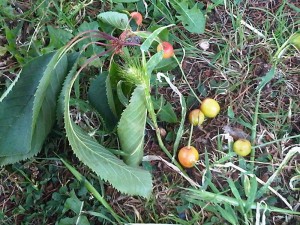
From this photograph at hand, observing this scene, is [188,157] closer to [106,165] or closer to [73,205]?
[106,165]

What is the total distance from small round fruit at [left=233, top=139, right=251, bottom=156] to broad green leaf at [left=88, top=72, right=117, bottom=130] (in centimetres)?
44

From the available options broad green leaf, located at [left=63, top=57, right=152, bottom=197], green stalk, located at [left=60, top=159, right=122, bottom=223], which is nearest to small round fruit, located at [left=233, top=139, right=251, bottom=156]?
broad green leaf, located at [left=63, top=57, right=152, bottom=197]

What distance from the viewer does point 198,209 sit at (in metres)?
1.91

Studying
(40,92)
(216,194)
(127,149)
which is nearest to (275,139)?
(216,194)

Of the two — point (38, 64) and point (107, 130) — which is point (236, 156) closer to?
point (107, 130)

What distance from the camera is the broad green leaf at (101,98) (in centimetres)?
192

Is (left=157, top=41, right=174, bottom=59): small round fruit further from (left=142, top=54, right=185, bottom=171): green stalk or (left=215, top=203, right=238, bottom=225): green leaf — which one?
(left=215, top=203, right=238, bottom=225): green leaf

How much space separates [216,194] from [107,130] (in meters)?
0.44

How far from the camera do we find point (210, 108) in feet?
6.54

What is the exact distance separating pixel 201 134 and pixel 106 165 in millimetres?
430

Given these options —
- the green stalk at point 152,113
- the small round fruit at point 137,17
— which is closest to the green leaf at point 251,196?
the green stalk at point 152,113

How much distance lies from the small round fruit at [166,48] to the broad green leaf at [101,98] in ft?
0.79

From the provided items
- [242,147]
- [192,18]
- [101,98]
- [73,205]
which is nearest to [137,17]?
[192,18]

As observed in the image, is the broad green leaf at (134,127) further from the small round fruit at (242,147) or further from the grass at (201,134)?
the small round fruit at (242,147)
